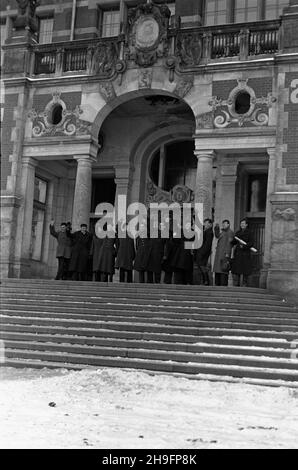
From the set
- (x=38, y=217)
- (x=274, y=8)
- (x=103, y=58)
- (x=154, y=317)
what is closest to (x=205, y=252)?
(x=154, y=317)

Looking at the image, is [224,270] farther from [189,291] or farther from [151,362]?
[151,362]

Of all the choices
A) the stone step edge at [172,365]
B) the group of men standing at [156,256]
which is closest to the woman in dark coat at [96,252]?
the group of men standing at [156,256]

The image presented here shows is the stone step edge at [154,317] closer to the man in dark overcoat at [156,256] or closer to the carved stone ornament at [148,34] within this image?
the man in dark overcoat at [156,256]

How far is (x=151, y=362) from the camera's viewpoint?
11.6 meters

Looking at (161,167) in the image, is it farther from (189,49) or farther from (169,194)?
(189,49)

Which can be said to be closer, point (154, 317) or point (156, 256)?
point (154, 317)

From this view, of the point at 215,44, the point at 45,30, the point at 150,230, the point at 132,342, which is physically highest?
the point at 45,30

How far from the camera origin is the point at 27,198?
68.9 feet

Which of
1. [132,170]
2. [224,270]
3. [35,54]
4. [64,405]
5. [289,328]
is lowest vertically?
[64,405]

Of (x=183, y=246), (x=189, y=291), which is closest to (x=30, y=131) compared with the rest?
(x=183, y=246)

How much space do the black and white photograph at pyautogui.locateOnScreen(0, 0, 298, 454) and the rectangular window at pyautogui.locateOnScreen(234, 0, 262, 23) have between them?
0.14 ft

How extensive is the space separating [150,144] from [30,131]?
4262 mm

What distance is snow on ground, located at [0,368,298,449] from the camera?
6.86 m

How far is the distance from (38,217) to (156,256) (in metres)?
7.02
